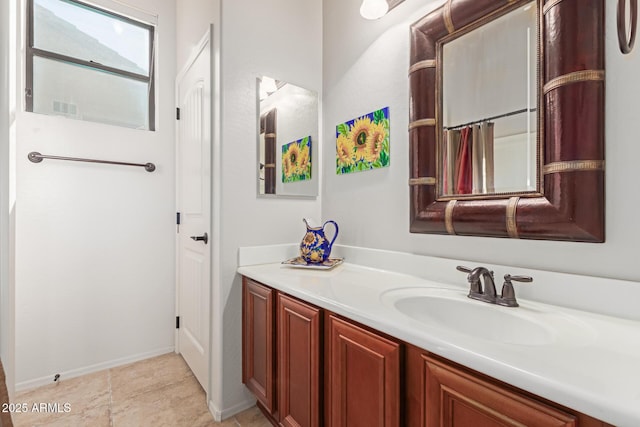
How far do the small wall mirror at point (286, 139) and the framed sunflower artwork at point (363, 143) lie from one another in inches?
7.9

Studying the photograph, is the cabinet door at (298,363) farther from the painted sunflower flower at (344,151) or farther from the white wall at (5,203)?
the white wall at (5,203)

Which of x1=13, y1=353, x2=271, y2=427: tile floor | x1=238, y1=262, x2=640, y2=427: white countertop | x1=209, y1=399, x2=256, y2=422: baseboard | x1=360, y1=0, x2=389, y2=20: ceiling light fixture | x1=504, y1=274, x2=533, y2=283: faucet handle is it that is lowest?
x1=13, y1=353, x2=271, y2=427: tile floor

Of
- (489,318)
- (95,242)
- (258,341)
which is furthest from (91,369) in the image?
(489,318)

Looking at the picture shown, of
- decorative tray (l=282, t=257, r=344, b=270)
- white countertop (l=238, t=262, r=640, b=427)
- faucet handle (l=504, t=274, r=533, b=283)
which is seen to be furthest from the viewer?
decorative tray (l=282, t=257, r=344, b=270)

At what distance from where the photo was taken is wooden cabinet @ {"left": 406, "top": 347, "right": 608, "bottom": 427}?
542 mm

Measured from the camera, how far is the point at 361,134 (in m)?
1.67

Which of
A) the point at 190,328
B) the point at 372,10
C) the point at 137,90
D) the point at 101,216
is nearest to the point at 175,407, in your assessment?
the point at 190,328

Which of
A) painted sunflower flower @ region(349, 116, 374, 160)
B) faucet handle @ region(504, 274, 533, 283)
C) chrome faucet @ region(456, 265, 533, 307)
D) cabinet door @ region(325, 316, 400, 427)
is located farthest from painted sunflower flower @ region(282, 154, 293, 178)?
faucet handle @ region(504, 274, 533, 283)

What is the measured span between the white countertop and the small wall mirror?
Answer: 0.90 m

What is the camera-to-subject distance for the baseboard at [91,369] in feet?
6.01

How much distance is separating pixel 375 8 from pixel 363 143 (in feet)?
2.13

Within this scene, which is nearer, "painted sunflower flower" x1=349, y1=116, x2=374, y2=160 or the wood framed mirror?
the wood framed mirror

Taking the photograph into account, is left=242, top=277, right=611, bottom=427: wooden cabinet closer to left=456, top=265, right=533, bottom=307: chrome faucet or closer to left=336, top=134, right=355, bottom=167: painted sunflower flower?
left=456, top=265, right=533, bottom=307: chrome faucet

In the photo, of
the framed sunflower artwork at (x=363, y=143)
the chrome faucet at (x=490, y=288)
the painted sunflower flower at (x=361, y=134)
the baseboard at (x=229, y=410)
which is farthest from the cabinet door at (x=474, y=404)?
the baseboard at (x=229, y=410)
